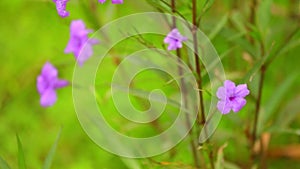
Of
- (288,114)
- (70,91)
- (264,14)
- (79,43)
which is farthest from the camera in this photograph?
(70,91)

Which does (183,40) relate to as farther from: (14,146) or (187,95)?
(14,146)

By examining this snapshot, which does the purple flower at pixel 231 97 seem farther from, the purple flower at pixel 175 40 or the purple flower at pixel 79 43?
the purple flower at pixel 79 43

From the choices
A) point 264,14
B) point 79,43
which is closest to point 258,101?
point 264,14

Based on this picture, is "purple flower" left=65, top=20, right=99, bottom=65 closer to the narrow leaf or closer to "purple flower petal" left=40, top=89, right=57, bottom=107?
"purple flower petal" left=40, top=89, right=57, bottom=107

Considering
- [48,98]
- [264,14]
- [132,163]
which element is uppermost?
[264,14]

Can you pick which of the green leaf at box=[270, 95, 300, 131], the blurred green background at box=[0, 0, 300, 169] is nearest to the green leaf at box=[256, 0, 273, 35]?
the blurred green background at box=[0, 0, 300, 169]

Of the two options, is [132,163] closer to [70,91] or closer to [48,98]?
[48,98]

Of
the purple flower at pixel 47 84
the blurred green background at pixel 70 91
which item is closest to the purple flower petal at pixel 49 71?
the purple flower at pixel 47 84
